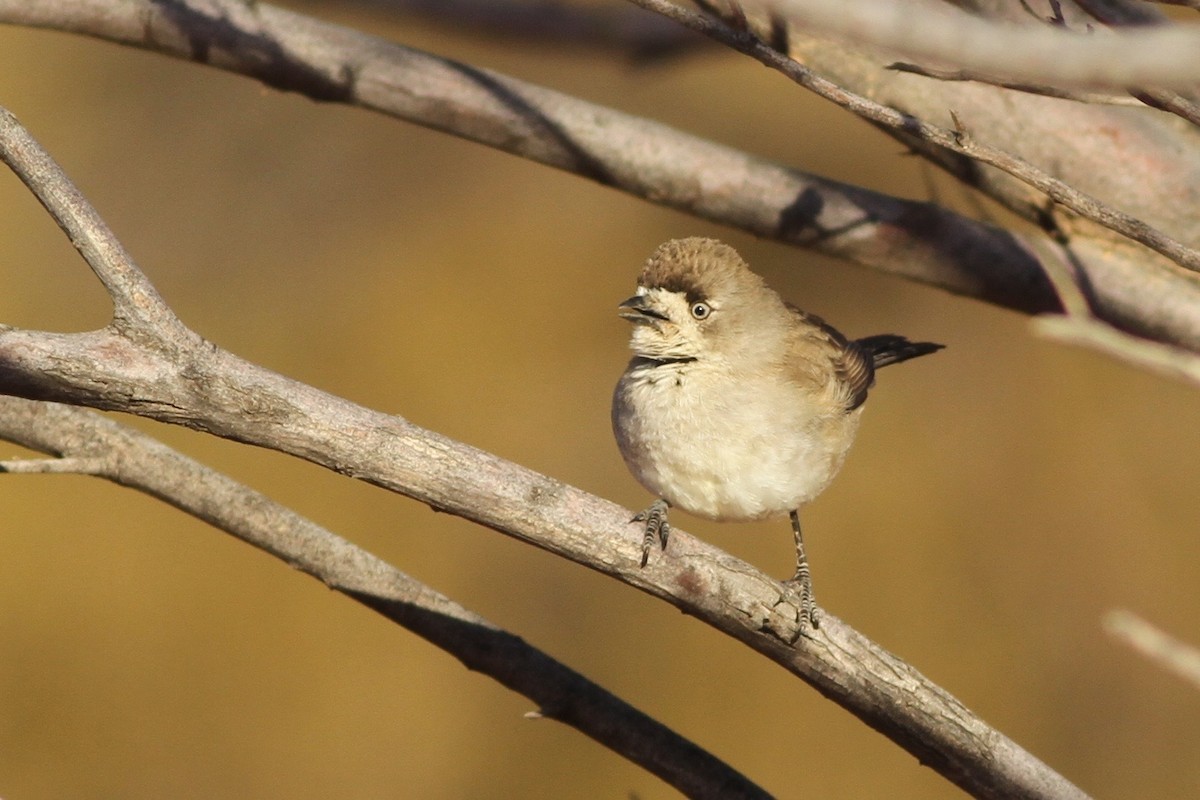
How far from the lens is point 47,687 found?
818cm

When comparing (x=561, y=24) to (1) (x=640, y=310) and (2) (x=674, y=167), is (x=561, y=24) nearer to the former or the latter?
(2) (x=674, y=167)

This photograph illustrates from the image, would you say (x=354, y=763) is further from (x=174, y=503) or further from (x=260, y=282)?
(x=174, y=503)

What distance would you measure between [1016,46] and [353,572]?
2.92 meters

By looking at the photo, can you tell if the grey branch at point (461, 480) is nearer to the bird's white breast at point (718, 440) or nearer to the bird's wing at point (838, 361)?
the bird's white breast at point (718, 440)

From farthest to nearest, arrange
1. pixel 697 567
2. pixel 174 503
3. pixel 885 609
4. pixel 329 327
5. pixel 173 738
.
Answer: pixel 329 327
pixel 885 609
pixel 173 738
pixel 174 503
pixel 697 567

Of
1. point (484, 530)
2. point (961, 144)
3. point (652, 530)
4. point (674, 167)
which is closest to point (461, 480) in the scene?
point (652, 530)

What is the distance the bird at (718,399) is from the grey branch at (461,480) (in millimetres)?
717

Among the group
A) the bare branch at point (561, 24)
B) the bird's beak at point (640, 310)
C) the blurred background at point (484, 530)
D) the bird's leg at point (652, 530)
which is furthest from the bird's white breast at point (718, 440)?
the blurred background at point (484, 530)

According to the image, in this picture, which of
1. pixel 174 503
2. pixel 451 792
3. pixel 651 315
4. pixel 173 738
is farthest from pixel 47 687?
pixel 651 315

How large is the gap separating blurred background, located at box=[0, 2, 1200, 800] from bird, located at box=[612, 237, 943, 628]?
309 cm

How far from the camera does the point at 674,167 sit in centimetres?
486

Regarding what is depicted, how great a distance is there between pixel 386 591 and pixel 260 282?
634 centimetres

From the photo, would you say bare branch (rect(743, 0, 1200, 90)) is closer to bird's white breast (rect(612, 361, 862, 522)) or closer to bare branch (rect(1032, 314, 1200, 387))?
bare branch (rect(1032, 314, 1200, 387))

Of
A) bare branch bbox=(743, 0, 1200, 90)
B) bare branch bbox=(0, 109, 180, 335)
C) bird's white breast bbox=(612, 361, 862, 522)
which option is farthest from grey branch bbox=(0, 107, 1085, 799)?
bare branch bbox=(743, 0, 1200, 90)
